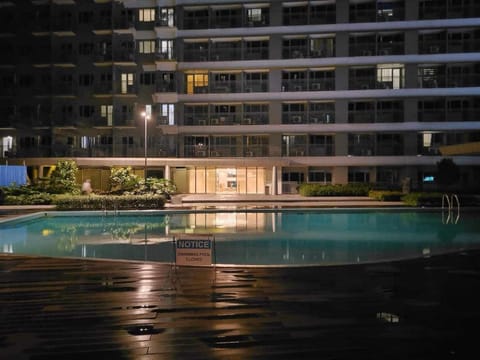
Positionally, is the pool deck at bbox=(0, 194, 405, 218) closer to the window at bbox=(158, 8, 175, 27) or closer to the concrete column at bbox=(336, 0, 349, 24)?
the concrete column at bbox=(336, 0, 349, 24)

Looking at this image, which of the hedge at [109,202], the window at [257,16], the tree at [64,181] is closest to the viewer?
the hedge at [109,202]

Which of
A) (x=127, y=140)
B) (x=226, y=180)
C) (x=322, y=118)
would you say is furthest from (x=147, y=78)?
(x=322, y=118)

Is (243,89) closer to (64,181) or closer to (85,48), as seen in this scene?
(85,48)

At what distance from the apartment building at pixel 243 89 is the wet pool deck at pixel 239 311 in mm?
33942

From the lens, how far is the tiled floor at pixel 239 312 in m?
6.60

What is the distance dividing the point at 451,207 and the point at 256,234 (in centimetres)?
1770

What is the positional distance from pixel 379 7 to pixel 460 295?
42118 mm

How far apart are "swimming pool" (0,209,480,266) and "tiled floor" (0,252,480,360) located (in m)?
1.65

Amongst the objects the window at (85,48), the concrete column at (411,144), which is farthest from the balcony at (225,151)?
the window at (85,48)

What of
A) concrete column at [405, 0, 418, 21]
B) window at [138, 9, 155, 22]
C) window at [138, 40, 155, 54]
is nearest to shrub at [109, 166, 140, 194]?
window at [138, 40, 155, 54]

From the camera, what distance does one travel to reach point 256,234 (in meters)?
20.7

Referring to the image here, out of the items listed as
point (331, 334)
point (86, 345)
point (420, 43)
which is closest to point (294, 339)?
point (331, 334)

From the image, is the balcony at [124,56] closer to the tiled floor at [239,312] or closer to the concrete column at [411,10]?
the concrete column at [411,10]

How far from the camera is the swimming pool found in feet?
51.3
